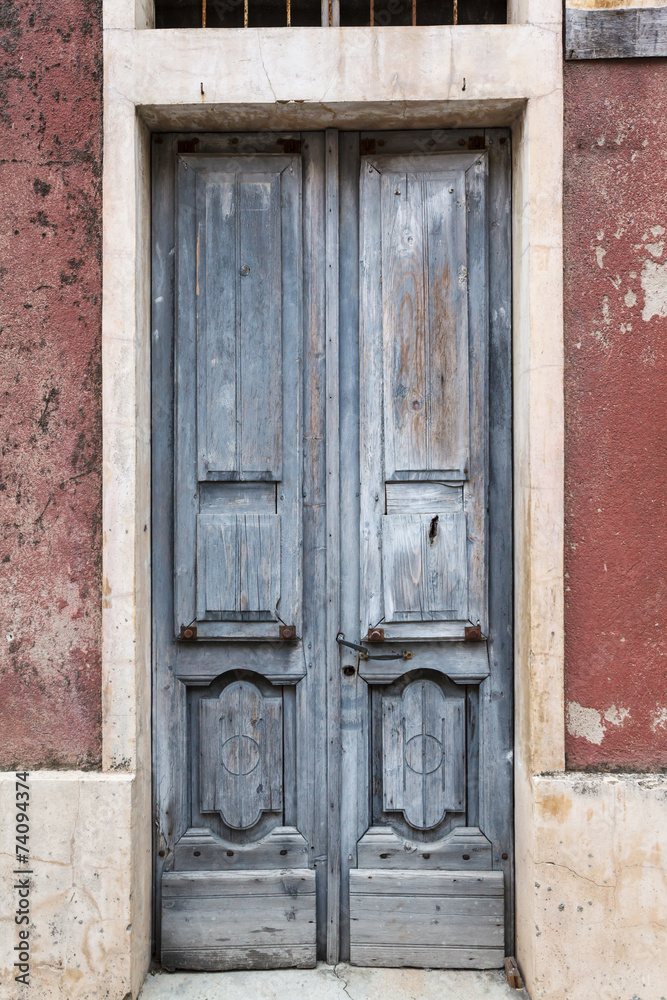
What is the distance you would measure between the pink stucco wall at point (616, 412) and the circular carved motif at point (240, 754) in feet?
3.56

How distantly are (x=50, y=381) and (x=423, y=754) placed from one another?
183 centimetres

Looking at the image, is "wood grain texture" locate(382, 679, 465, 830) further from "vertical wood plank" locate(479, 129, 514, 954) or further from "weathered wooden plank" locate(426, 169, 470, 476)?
"weathered wooden plank" locate(426, 169, 470, 476)

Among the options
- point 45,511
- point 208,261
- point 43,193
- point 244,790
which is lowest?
point 244,790

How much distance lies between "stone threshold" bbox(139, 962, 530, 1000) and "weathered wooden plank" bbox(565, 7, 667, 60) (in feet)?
10.2

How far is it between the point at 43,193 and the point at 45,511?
1065 millimetres

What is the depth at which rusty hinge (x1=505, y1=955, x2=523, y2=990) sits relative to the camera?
2281 mm

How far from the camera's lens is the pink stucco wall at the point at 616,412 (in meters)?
2.23

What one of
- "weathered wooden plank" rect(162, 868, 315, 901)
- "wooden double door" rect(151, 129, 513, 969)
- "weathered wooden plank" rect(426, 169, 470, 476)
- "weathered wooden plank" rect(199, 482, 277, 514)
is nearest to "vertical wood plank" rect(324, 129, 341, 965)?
"wooden double door" rect(151, 129, 513, 969)

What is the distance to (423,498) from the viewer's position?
2.39 meters

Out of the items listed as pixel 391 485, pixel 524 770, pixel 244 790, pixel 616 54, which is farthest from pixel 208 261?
pixel 524 770

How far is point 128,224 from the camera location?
87.8 inches

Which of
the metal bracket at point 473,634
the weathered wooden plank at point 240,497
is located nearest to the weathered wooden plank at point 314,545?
the weathered wooden plank at point 240,497

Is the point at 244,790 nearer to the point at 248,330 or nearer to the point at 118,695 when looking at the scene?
the point at 118,695

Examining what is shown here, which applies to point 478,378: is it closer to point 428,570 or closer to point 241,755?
point 428,570
